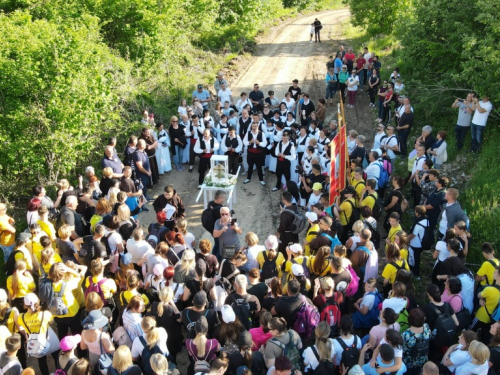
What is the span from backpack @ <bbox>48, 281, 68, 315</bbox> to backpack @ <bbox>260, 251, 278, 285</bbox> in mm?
2896

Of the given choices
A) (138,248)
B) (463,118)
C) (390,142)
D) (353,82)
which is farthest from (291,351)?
(353,82)

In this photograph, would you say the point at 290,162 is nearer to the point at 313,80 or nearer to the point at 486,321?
the point at 486,321

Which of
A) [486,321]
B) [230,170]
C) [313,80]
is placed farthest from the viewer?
[313,80]

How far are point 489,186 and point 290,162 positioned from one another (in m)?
4.63

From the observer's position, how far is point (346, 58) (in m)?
18.1

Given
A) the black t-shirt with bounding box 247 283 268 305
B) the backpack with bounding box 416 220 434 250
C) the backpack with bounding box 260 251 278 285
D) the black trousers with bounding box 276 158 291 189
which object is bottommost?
the black trousers with bounding box 276 158 291 189

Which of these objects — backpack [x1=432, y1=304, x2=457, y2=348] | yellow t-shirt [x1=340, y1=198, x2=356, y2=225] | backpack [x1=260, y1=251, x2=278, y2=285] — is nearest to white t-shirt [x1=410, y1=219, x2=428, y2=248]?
yellow t-shirt [x1=340, y1=198, x2=356, y2=225]

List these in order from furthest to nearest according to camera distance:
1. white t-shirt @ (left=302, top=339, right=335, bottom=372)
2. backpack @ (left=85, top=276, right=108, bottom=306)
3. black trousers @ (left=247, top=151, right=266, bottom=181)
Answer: black trousers @ (left=247, top=151, right=266, bottom=181) → backpack @ (left=85, top=276, right=108, bottom=306) → white t-shirt @ (left=302, top=339, right=335, bottom=372)

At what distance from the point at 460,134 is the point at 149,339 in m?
10.0

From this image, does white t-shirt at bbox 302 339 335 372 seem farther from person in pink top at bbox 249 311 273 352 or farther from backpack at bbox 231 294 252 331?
backpack at bbox 231 294 252 331

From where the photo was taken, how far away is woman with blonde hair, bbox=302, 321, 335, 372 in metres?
5.78

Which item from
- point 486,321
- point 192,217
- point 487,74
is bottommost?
point 192,217

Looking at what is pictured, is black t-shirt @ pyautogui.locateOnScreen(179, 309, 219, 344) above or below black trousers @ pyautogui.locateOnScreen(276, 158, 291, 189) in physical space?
above

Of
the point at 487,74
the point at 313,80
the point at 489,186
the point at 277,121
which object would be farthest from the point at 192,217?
the point at 313,80
